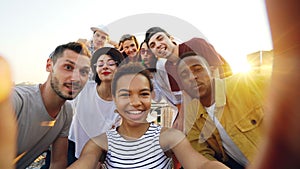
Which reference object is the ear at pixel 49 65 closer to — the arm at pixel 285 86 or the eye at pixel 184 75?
the eye at pixel 184 75

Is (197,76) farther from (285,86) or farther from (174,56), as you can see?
(285,86)

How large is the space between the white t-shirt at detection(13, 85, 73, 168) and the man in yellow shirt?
31.4 inches

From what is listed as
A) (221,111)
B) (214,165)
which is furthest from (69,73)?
(214,165)

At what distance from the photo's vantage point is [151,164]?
1279 mm

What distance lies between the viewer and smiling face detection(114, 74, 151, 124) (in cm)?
131

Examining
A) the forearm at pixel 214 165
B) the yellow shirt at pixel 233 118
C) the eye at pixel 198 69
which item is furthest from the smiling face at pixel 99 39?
the forearm at pixel 214 165

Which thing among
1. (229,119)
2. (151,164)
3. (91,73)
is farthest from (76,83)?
(229,119)

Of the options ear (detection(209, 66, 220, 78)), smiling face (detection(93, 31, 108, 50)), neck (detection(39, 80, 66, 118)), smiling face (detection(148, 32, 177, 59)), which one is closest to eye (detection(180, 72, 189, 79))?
ear (detection(209, 66, 220, 78))

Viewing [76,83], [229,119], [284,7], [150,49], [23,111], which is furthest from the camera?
[150,49]

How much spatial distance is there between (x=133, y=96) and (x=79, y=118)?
2.66ft

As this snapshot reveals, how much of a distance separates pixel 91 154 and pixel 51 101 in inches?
25.9

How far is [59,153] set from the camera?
191cm

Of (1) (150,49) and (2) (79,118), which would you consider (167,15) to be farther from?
(2) (79,118)

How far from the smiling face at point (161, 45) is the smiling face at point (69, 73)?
1.61 ft
